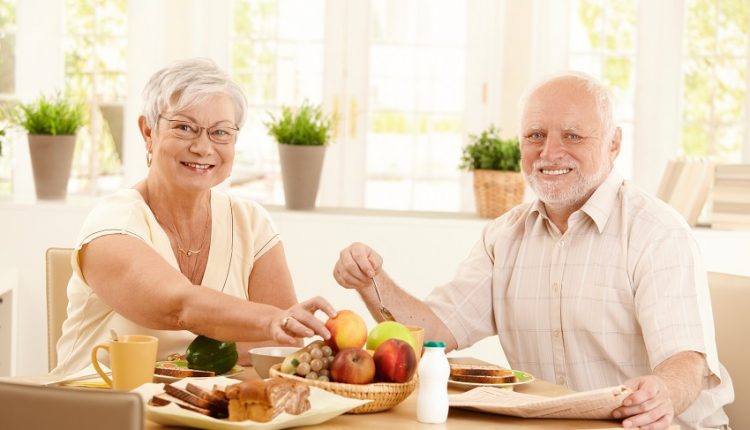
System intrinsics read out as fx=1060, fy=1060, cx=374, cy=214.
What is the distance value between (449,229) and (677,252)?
4.61 ft

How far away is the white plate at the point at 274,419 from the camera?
149 cm

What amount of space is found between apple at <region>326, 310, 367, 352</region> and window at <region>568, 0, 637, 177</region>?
12.9 feet

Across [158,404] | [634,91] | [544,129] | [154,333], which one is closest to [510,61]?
[634,91]

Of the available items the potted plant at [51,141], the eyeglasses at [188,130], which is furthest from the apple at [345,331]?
the potted plant at [51,141]

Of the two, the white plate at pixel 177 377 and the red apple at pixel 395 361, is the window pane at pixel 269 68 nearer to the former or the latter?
the white plate at pixel 177 377

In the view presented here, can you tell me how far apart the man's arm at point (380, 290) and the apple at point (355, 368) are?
1.84 feet

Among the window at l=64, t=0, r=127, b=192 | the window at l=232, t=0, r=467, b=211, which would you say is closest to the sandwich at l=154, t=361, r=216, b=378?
the window at l=232, t=0, r=467, b=211

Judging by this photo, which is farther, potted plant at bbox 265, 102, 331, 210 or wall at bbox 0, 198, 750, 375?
potted plant at bbox 265, 102, 331, 210

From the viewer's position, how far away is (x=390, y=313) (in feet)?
7.75

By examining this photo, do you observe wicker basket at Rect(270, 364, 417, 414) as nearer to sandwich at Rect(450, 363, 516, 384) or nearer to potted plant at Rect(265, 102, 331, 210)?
sandwich at Rect(450, 363, 516, 384)

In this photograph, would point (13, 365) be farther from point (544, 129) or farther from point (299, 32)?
point (299, 32)

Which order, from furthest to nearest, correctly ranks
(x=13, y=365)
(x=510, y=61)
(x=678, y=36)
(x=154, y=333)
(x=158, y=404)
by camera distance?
(x=510, y=61) → (x=678, y=36) → (x=13, y=365) → (x=154, y=333) → (x=158, y=404)

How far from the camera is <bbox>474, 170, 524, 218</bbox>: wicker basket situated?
3.68 meters

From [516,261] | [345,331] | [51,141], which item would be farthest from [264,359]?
[51,141]
